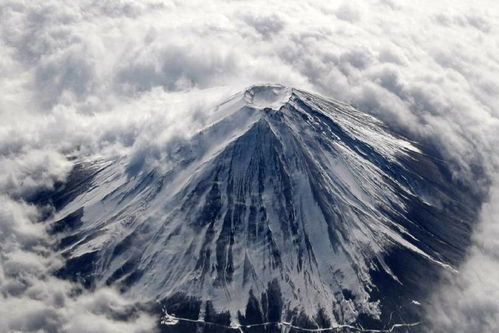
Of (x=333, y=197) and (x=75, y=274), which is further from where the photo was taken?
(x=333, y=197)

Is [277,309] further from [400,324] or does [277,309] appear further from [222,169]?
[222,169]

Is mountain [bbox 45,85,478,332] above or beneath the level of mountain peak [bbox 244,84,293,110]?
beneath

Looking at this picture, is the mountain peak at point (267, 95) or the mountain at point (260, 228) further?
the mountain peak at point (267, 95)

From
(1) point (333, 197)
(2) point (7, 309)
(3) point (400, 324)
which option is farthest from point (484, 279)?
(2) point (7, 309)

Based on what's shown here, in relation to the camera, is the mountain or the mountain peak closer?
the mountain

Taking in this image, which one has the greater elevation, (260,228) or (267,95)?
(267,95)

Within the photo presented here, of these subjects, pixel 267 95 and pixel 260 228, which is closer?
pixel 260 228

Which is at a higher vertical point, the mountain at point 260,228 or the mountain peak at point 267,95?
the mountain peak at point 267,95

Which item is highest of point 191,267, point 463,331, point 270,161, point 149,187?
point 270,161
